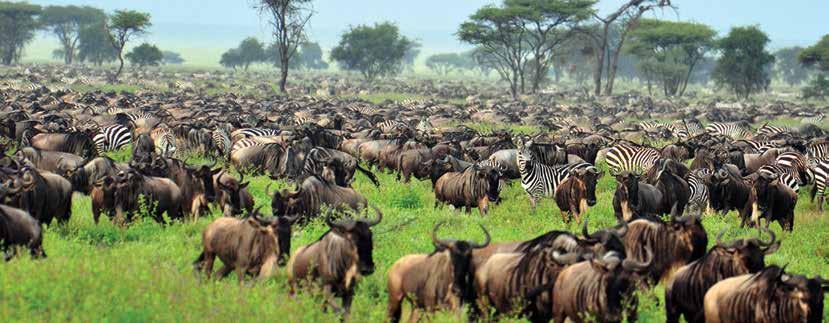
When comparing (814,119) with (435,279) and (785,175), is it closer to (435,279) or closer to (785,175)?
(785,175)

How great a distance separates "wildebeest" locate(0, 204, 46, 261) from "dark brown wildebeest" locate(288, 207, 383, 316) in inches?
116

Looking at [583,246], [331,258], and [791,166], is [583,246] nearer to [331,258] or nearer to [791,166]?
[331,258]

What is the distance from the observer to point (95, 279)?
8758 millimetres

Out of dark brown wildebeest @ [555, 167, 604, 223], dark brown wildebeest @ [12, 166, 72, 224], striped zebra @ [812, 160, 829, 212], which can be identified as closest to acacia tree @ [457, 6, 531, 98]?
striped zebra @ [812, 160, 829, 212]

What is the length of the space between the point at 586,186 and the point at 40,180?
8648 millimetres

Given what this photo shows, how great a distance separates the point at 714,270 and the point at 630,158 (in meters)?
14.1

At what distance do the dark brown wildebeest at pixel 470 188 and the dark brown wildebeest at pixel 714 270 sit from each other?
6.86 metres

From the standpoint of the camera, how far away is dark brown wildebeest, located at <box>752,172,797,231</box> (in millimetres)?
15773

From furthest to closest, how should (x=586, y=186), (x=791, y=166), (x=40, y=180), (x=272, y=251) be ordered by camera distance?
(x=791, y=166) → (x=586, y=186) → (x=40, y=180) → (x=272, y=251)

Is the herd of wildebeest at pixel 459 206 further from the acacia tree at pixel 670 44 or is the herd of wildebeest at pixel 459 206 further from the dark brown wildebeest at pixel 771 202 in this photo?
the acacia tree at pixel 670 44

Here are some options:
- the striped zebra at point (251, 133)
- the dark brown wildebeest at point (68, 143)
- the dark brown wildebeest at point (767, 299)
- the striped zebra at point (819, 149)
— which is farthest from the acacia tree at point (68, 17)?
the dark brown wildebeest at point (767, 299)

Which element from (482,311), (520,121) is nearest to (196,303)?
(482,311)

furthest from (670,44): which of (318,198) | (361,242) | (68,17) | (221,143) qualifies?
(68,17)

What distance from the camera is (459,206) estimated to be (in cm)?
1634
